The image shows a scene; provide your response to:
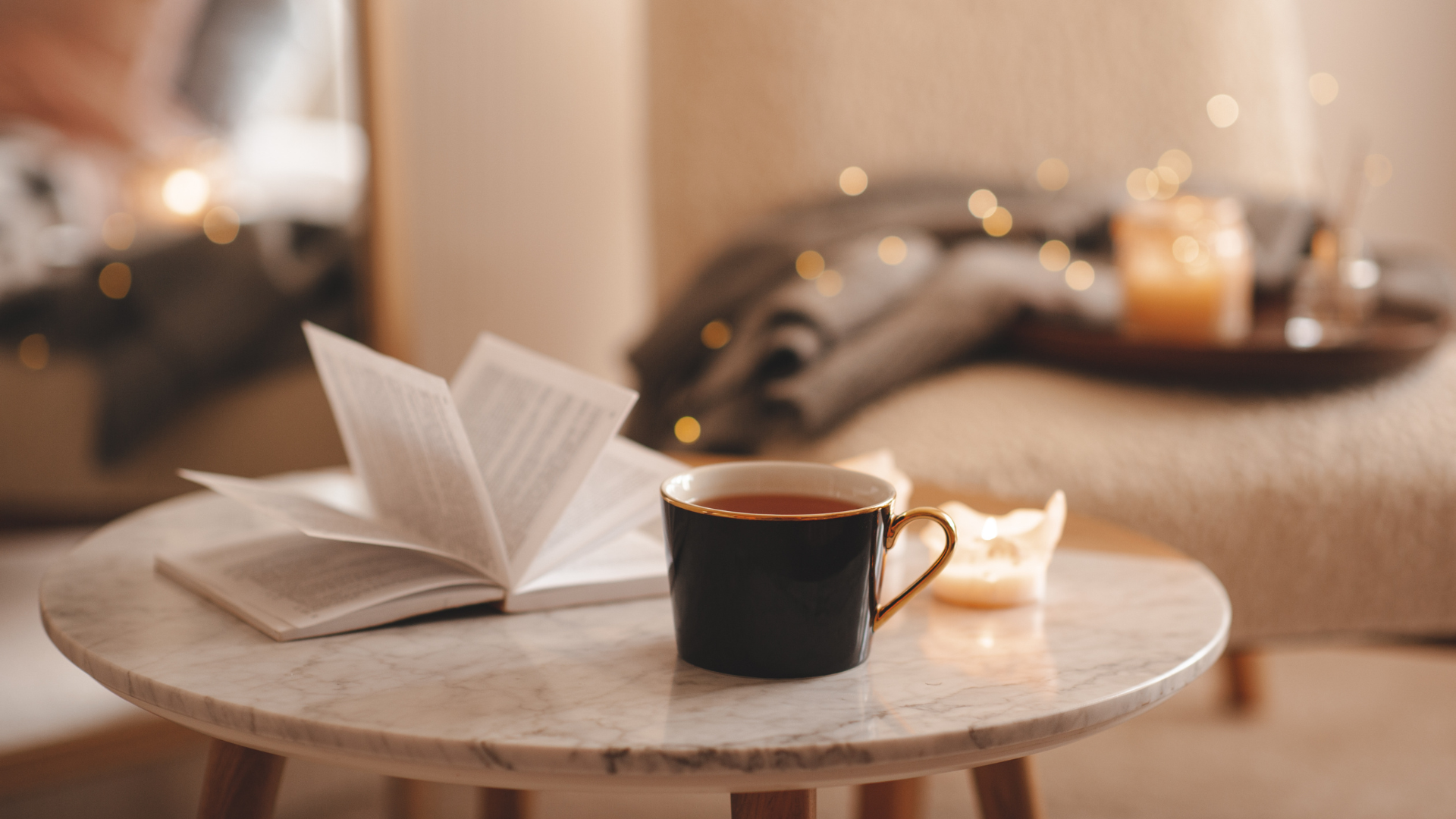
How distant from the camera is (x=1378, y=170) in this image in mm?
1854

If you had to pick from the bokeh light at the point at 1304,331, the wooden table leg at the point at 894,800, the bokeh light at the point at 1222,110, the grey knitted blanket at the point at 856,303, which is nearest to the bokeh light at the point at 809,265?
the grey knitted blanket at the point at 856,303

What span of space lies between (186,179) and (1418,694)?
1.67 metres

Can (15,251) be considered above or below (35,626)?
above

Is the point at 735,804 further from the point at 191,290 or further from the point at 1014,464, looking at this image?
the point at 191,290

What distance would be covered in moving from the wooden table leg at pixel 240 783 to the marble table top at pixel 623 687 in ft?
0.30

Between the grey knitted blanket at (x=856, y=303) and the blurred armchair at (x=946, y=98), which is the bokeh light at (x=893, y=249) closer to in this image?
the grey knitted blanket at (x=856, y=303)

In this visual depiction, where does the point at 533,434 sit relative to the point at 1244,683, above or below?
above

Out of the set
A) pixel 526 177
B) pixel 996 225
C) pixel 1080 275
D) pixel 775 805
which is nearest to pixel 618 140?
pixel 526 177

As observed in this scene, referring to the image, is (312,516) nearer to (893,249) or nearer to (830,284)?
(830,284)

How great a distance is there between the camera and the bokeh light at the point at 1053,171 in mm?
1604

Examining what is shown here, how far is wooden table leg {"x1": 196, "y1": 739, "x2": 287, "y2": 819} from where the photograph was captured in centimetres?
57

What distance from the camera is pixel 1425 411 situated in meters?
0.98

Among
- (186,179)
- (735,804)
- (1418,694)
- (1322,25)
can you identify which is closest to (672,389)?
(186,179)

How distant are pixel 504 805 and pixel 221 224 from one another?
3.05 ft
